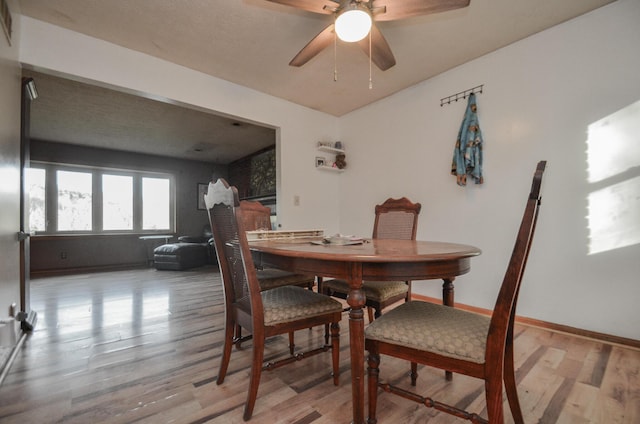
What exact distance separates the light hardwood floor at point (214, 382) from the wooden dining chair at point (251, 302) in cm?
15

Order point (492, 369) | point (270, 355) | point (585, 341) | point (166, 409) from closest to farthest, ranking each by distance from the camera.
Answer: point (492, 369)
point (166, 409)
point (270, 355)
point (585, 341)

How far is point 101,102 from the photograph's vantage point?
3.58 m

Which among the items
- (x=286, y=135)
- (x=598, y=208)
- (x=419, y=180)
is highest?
(x=286, y=135)

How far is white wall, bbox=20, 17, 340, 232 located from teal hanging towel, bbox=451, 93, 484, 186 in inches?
70.8

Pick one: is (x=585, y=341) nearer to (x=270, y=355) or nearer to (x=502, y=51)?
(x=270, y=355)

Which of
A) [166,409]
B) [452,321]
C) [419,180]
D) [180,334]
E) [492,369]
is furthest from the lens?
[419,180]

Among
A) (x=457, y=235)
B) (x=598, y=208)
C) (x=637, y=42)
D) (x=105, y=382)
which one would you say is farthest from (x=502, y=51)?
(x=105, y=382)

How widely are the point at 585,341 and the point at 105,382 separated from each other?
10.2 feet

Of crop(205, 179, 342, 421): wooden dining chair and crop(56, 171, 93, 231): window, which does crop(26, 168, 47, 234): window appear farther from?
crop(205, 179, 342, 421): wooden dining chair

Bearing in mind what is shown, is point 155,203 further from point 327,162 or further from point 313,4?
point 313,4

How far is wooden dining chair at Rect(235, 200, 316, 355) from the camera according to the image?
1.85 metres

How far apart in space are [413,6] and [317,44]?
2.22 feet

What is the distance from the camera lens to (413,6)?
1574 millimetres

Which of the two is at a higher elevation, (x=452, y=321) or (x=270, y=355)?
(x=452, y=321)
